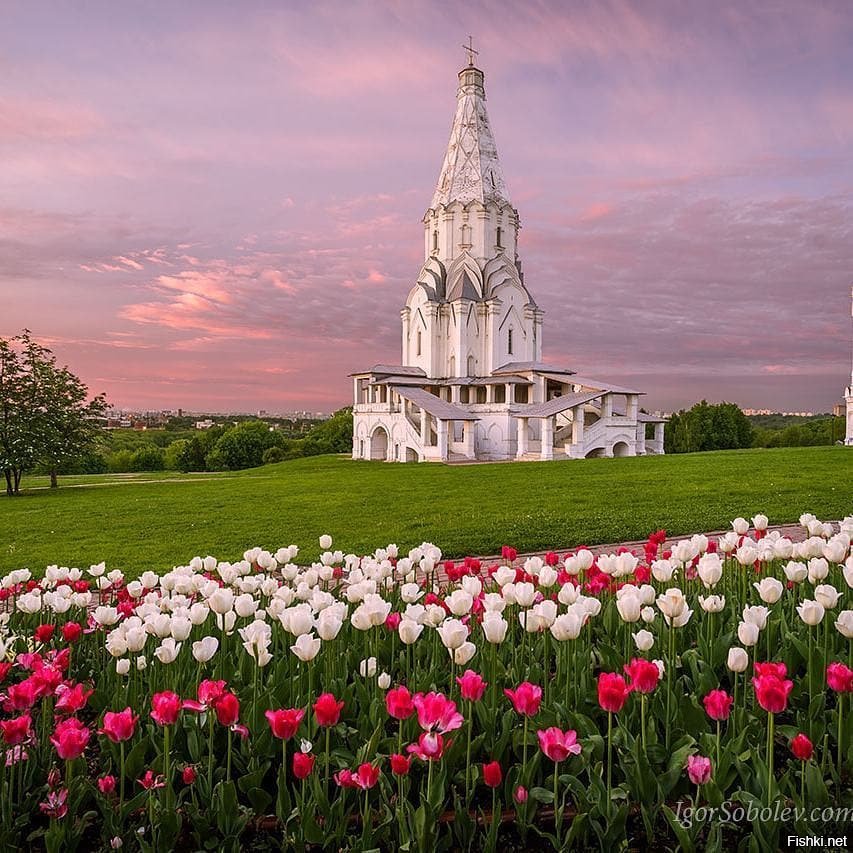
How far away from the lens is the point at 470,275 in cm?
4331

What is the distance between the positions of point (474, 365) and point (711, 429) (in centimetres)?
2292

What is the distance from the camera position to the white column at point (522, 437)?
36.1 metres

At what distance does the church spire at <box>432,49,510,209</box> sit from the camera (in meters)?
44.0

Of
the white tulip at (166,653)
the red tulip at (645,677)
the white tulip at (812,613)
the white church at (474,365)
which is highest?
the white church at (474,365)

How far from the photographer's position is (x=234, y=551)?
10.8 meters

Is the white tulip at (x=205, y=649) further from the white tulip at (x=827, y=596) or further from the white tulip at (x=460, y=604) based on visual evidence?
the white tulip at (x=827, y=596)

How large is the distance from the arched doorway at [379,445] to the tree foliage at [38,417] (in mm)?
17797

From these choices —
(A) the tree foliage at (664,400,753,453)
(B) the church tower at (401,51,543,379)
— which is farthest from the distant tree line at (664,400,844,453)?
(B) the church tower at (401,51,543,379)

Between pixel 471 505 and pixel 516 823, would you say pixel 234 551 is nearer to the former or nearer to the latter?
pixel 471 505

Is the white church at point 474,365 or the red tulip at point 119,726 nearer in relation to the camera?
the red tulip at point 119,726

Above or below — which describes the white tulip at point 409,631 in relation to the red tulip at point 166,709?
above

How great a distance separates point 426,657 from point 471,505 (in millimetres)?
11306

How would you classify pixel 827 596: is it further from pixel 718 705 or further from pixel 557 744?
pixel 557 744

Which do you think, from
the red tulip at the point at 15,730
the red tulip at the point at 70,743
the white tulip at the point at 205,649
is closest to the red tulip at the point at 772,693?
the white tulip at the point at 205,649
